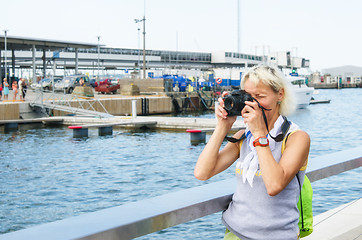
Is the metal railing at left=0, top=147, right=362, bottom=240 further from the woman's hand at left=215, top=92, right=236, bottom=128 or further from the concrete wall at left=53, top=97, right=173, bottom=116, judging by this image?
the concrete wall at left=53, top=97, right=173, bottom=116

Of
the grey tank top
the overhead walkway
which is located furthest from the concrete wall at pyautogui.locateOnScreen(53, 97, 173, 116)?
the grey tank top

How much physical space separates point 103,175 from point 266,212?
13.1m

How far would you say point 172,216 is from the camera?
236 centimetres

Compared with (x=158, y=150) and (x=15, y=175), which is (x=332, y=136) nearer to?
(x=158, y=150)

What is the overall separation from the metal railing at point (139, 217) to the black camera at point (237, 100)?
504mm

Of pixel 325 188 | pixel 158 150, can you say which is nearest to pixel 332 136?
pixel 158 150

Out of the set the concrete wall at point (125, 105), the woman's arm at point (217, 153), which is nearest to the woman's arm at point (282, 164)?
the woman's arm at point (217, 153)

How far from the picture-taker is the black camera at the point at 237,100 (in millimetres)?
2352

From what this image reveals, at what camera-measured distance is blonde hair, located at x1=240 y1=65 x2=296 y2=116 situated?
2.49 metres

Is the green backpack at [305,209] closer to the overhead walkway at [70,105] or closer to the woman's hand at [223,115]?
the woman's hand at [223,115]

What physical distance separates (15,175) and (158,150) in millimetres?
6455

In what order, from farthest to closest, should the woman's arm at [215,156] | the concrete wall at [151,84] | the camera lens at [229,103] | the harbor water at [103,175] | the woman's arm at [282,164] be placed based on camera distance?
the concrete wall at [151,84]
the harbor water at [103,175]
the woman's arm at [215,156]
the camera lens at [229,103]
the woman's arm at [282,164]

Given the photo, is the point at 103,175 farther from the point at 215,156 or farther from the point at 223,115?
the point at 223,115

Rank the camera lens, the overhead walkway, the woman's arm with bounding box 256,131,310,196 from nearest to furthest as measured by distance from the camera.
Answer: the woman's arm with bounding box 256,131,310,196 < the camera lens < the overhead walkway
